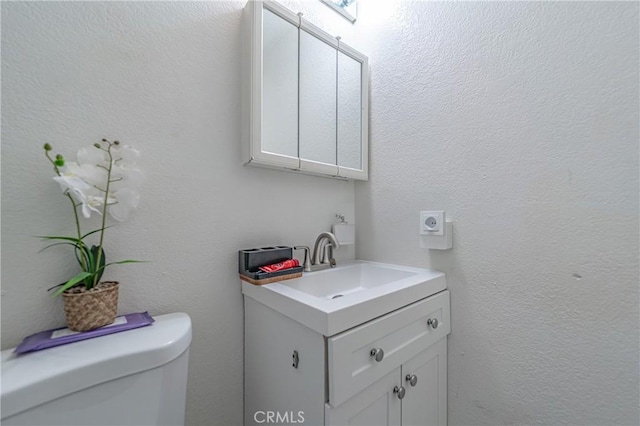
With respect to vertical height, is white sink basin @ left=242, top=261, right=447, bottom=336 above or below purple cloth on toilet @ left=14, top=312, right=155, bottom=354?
above

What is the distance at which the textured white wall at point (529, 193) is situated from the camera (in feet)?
2.20

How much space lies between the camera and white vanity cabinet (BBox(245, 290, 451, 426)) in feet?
1.96

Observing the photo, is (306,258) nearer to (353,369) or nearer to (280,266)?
(280,266)

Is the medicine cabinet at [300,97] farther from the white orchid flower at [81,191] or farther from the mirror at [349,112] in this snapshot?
the white orchid flower at [81,191]

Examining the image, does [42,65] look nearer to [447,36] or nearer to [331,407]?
[331,407]

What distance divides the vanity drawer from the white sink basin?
24 millimetres

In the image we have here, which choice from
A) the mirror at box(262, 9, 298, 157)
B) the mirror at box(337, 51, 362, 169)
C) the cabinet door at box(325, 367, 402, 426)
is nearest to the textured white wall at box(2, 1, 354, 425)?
the mirror at box(262, 9, 298, 157)

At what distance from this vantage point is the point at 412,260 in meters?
1.07

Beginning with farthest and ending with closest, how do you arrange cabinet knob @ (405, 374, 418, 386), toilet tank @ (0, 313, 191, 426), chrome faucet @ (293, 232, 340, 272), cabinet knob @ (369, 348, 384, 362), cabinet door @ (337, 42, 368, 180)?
1. cabinet door @ (337, 42, 368, 180)
2. chrome faucet @ (293, 232, 340, 272)
3. cabinet knob @ (405, 374, 418, 386)
4. cabinet knob @ (369, 348, 384, 362)
5. toilet tank @ (0, 313, 191, 426)

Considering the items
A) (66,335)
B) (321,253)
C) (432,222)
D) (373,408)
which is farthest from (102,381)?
(432,222)

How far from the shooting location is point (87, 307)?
23.2 inches

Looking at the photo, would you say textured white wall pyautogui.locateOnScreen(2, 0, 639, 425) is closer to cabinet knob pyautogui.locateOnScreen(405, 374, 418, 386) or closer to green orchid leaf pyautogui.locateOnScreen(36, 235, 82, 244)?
green orchid leaf pyautogui.locateOnScreen(36, 235, 82, 244)

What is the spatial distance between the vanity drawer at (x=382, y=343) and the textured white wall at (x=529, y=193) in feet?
0.48

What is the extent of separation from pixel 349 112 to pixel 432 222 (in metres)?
0.64
